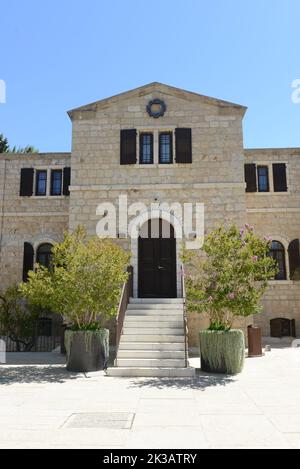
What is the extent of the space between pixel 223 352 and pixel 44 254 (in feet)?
31.3

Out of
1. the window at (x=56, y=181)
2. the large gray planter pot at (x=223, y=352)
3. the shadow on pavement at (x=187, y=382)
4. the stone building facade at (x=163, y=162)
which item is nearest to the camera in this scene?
the shadow on pavement at (x=187, y=382)

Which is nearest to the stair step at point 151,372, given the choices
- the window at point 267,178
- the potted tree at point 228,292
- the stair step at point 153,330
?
the potted tree at point 228,292

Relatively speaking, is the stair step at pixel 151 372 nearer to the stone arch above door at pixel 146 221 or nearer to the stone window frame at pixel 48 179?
the stone arch above door at pixel 146 221

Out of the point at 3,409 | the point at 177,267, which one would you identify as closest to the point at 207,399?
the point at 3,409

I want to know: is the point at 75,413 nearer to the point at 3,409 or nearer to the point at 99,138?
the point at 3,409

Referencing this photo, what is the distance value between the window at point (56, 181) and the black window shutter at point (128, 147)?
13.4 ft

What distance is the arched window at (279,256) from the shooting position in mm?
16266

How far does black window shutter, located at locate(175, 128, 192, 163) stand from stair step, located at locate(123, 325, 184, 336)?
6013 mm

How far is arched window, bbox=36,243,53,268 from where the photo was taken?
16.4 m

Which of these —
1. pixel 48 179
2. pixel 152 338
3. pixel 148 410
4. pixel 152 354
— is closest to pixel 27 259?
pixel 48 179

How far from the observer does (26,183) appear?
17.0 metres

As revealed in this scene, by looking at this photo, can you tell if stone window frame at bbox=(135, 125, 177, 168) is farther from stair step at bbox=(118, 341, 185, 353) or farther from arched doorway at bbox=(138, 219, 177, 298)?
stair step at bbox=(118, 341, 185, 353)

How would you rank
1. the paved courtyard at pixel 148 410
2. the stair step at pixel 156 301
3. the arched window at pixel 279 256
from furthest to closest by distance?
1. the arched window at pixel 279 256
2. the stair step at pixel 156 301
3. the paved courtyard at pixel 148 410

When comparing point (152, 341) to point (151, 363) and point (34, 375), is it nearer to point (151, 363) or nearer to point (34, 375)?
point (151, 363)
